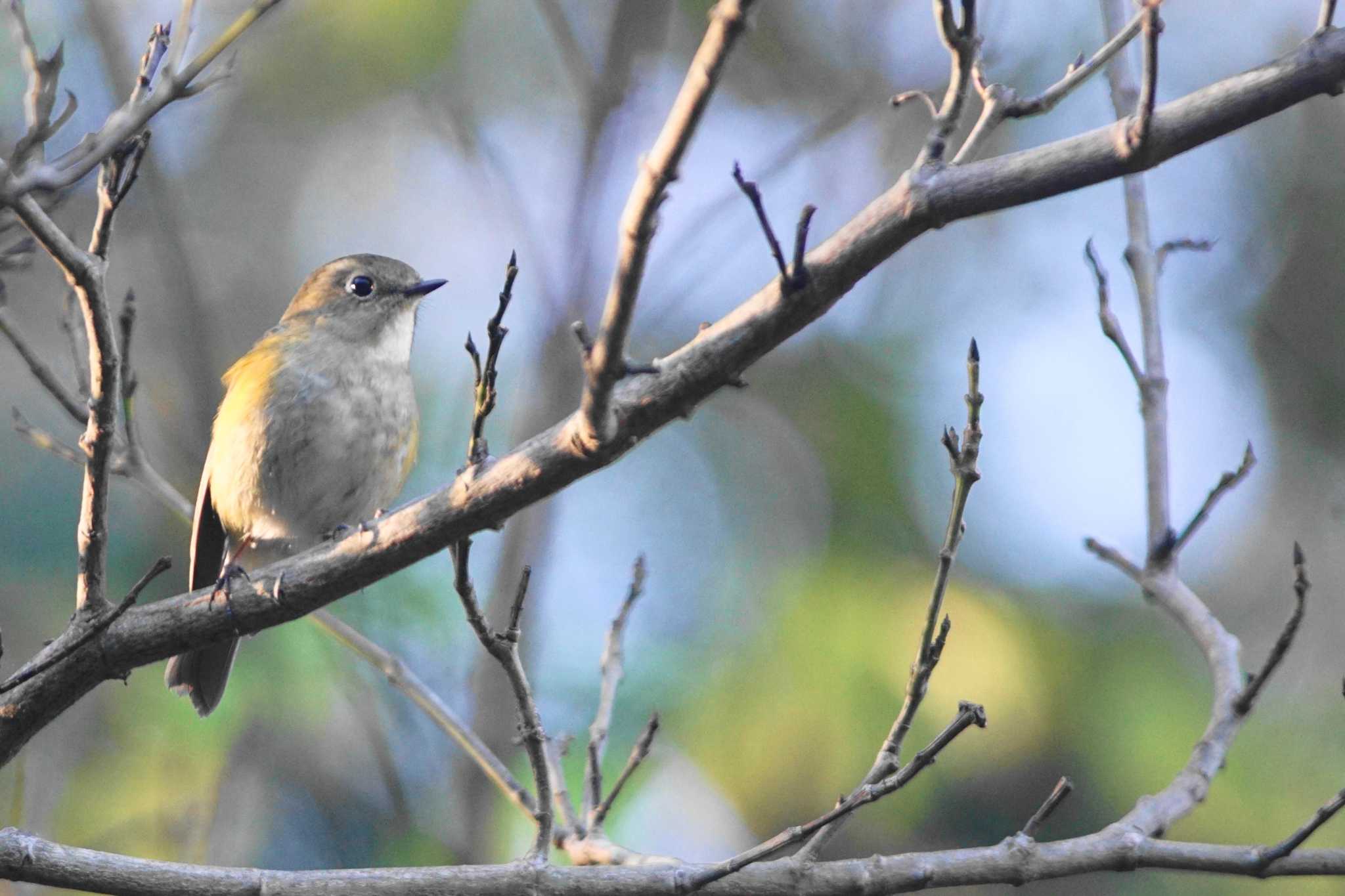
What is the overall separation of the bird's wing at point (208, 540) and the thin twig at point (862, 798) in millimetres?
3639

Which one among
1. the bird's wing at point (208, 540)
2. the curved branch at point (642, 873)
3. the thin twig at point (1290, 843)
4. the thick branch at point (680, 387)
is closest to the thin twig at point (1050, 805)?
the curved branch at point (642, 873)

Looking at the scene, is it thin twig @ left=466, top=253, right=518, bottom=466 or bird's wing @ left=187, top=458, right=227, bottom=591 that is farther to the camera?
bird's wing @ left=187, top=458, right=227, bottom=591

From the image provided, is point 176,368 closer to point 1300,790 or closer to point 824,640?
point 824,640

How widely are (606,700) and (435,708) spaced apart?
684 mm

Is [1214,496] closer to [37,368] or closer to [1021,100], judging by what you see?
[1021,100]

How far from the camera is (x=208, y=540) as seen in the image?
593cm

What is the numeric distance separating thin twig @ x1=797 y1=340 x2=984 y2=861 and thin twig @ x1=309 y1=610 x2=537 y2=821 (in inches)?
36.6

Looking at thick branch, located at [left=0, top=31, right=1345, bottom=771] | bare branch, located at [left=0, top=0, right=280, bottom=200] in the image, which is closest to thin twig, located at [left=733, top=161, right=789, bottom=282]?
thick branch, located at [left=0, top=31, right=1345, bottom=771]

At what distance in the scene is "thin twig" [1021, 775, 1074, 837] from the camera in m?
2.96

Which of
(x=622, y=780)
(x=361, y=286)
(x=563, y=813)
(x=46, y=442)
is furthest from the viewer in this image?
(x=361, y=286)

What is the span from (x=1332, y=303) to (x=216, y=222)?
30.9 feet

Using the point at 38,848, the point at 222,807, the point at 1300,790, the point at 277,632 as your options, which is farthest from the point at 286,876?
the point at 1300,790

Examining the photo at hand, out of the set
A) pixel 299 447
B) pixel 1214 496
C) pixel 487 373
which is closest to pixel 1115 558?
pixel 1214 496

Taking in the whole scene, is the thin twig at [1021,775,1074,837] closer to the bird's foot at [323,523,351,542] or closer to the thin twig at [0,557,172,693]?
the thin twig at [0,557,172,693]
